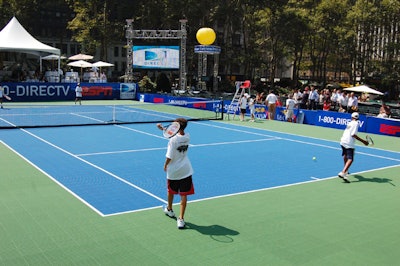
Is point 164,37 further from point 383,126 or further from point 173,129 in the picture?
point 173,129

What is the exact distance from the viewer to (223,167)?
13.7 m

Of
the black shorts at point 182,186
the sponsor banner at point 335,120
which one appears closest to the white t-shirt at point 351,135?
the black shorts at point 182,186

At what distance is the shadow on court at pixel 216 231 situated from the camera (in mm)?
7626

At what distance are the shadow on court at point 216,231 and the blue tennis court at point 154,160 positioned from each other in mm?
1519

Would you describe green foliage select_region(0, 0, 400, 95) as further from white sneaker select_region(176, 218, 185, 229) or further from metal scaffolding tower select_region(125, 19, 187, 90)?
white sneaker select_region(176, 218, 185, 229)

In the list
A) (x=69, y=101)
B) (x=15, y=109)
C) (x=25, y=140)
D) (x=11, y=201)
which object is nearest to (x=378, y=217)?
(x=11, y=201)

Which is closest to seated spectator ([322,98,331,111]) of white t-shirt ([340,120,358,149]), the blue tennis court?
the blue tennis court

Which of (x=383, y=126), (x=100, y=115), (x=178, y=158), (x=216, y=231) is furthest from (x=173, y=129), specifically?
(x=100, y=115)

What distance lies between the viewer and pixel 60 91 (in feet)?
128

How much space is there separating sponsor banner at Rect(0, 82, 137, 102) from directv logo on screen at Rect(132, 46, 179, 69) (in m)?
2.49

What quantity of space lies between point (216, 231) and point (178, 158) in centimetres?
143

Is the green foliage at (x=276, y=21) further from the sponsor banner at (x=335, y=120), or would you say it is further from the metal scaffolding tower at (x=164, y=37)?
the sponsor banner at (x=335, y=120)

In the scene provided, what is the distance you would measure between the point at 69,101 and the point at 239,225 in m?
32.7

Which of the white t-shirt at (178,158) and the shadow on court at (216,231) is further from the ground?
the white t-shirt at (178,158)
